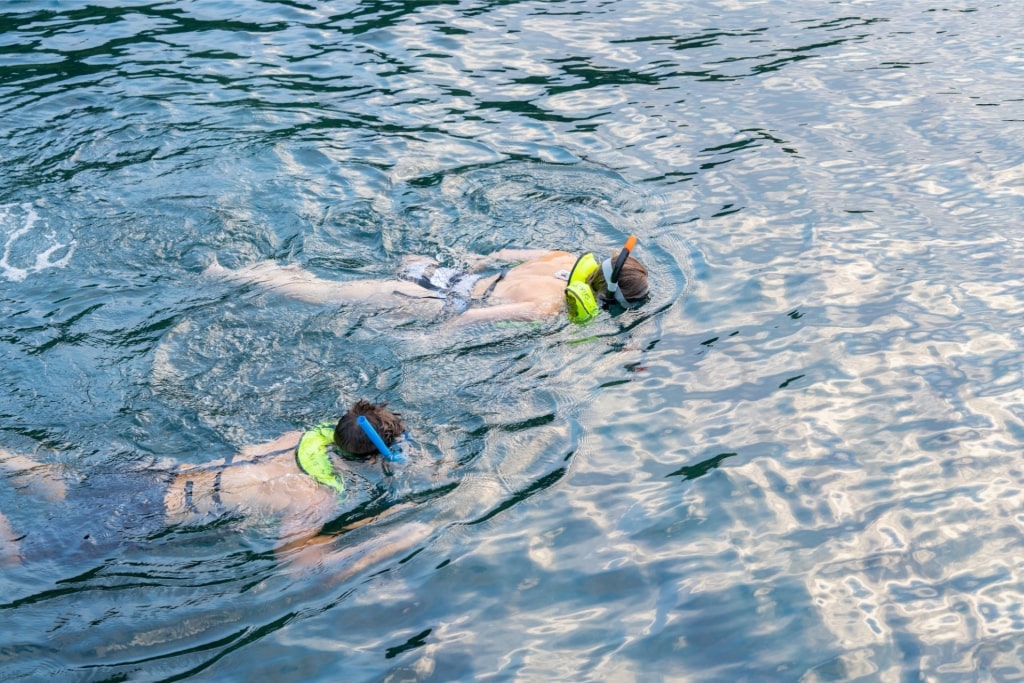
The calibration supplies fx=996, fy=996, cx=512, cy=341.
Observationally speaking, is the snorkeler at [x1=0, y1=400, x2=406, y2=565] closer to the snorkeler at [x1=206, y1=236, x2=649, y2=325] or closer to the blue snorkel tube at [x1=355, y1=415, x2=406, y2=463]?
the blue snorkel tube at [x1=355, y1=415, x2=406, y2=463]

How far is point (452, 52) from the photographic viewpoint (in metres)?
12.8

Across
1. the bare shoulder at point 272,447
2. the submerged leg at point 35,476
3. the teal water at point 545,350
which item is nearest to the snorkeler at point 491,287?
the teal water at point 545,350

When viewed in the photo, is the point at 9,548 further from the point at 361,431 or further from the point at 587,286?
the point at 587,286

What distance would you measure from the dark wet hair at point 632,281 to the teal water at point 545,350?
273 millimetres

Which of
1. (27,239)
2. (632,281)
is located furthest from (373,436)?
(27,239)

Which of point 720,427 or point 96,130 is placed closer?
point 720,427

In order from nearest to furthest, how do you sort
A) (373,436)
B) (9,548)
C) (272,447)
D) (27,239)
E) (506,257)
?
(9,548) → (373,436) → (272,447) → (27,239) → (506,257)

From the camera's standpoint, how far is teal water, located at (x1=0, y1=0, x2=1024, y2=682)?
510 centimetres

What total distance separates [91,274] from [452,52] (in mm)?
6382

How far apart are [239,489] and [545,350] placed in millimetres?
2558

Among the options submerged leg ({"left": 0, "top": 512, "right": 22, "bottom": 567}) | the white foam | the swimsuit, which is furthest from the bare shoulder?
the white foam

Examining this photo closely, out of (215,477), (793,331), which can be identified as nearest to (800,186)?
(793,331)

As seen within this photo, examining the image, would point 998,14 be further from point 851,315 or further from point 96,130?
point 96,130

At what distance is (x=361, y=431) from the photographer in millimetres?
5758
